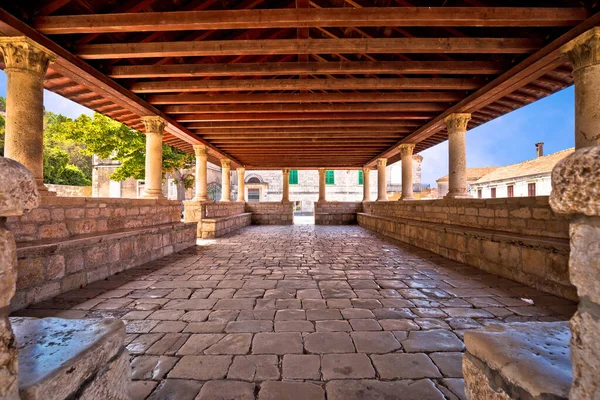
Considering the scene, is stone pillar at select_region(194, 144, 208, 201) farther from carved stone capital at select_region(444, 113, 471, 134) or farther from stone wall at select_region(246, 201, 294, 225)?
carved stone capital at select_region(444, 113, 471, 134)

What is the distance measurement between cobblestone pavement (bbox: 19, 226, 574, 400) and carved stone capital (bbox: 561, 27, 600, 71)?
11.3 ft

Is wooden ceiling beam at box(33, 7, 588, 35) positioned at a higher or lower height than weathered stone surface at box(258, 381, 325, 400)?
higher

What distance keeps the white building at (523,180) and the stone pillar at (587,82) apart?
12.4m

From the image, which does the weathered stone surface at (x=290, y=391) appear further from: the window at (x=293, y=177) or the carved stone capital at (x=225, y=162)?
the window at (x=293, y=177)

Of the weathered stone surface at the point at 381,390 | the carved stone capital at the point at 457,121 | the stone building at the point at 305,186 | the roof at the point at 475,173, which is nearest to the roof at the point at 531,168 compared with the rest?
the roof at the point at 475,173

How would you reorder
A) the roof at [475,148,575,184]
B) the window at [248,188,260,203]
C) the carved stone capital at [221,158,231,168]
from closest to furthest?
1. the carved stone capital at [221,158,231,168]
2. the roof at [475,148,575,184]
3. the window at [248,188,260,203]

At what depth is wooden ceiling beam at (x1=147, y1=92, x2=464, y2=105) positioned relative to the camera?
6.54m

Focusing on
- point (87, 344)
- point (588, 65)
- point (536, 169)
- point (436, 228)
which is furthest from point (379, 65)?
point (536, 169)

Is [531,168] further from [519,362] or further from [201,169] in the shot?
[519,362]

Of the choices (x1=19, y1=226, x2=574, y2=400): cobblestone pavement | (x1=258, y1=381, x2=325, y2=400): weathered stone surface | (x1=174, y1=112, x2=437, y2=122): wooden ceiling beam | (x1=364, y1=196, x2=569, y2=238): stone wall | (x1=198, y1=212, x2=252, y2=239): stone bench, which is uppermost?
(x1=174, y1=112, x2=437, y2=122): wooden ceiling beam

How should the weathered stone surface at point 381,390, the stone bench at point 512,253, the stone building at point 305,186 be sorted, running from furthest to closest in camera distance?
the stone building at point 305,186, the stone bench at point 512,253, the weathered stone surface at point 381,390

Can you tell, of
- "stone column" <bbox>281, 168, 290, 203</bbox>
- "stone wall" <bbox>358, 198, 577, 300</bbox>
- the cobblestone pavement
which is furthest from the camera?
"stone column" <bbox>281, 168, 290, 203</bbox>

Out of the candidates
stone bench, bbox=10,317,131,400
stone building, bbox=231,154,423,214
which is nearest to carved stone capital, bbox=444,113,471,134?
stone bench, bbox=10,317,131,400

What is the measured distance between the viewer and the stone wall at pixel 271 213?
15.6 metres
